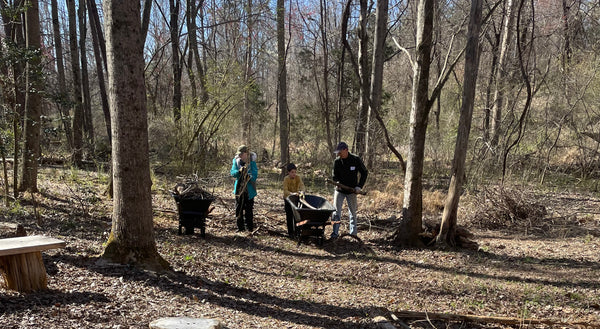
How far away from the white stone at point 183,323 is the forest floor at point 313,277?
11.6 inches

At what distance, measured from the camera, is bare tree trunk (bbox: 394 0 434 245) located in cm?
702

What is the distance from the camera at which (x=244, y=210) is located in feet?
27.0

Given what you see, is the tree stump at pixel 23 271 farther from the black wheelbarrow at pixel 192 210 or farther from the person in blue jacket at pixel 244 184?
the person in blue jacket at pixel 244 184

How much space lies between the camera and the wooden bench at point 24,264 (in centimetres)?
388

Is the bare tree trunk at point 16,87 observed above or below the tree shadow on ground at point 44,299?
above

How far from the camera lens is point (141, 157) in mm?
4723

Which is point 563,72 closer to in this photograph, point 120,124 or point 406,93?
point 406,93

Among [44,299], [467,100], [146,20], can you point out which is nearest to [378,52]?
[146,20]

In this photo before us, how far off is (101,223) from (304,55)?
1831 cm

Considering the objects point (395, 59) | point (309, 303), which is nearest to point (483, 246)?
point (309, 303)

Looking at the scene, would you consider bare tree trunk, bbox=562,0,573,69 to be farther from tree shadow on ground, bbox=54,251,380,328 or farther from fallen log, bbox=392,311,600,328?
tree shadow on ground, bbox=54,251,380,328

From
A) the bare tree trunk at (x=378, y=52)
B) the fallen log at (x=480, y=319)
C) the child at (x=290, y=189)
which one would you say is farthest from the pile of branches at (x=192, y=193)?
the bare tree trunk at (x=378, y=52)

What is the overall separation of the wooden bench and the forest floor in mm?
122

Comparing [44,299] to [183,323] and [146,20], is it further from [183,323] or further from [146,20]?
[146,20]
